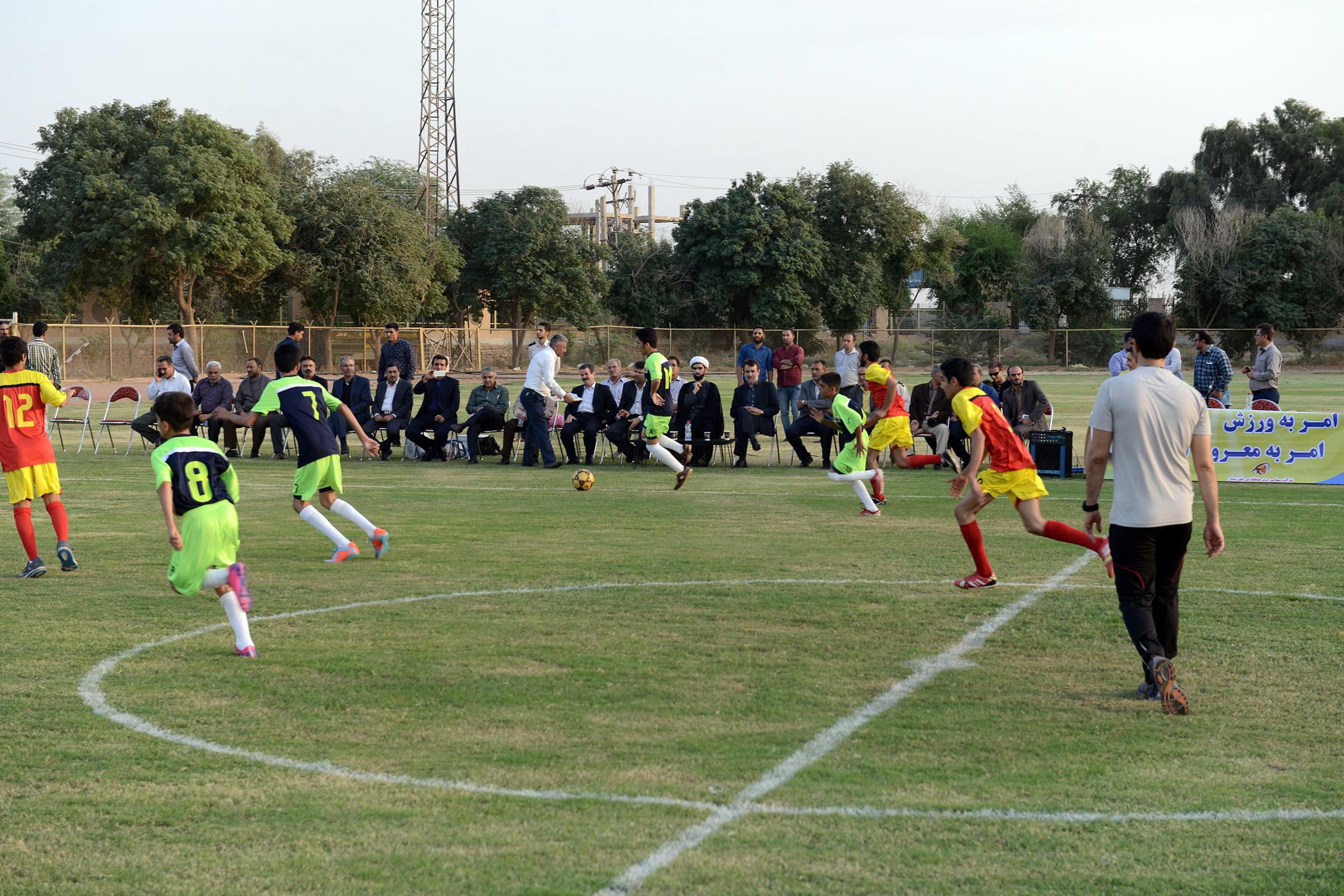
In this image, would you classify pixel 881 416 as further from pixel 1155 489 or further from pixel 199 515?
pixel 199 515

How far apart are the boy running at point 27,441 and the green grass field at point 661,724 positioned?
55 centimetres

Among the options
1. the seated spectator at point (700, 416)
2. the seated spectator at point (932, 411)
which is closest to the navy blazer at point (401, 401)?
the seated spectator at point (700, 416)

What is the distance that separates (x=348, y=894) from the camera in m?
3.61

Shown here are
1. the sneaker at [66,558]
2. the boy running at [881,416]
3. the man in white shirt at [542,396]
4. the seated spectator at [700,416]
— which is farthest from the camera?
the seated spectator at [700,416]

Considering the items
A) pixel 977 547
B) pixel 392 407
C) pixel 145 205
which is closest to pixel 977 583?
pixel 977 547

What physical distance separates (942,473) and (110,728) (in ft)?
45.2

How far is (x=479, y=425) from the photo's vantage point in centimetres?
1916

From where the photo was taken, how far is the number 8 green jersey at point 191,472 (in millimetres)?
6516

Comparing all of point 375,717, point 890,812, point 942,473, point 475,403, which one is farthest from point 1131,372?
point 475,403

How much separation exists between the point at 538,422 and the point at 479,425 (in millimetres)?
1529

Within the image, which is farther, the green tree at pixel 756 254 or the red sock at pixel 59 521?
the green tree at pixel 756 254

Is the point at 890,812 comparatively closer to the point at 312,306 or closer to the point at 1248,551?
the point at 1248,551

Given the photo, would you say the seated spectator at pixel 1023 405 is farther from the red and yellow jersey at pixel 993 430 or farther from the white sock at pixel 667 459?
the red and yellow jersey at pixel 993 430

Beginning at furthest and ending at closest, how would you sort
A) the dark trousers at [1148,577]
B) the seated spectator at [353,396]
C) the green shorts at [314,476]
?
the seated spectator at [353,396]
the green shorts at [314,476]
the dark trousers at [1148,577]
